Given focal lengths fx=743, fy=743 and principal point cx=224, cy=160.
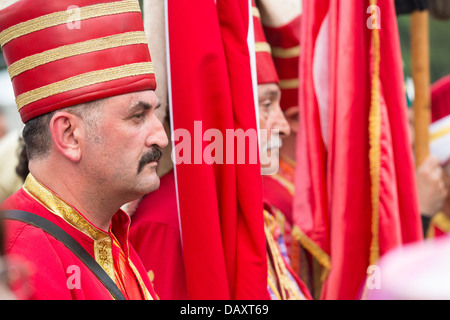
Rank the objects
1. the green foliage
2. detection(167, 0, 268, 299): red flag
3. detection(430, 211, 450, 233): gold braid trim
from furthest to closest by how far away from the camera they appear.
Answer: the green foliage < detection(430, 211, 450, 233): gold braid trim < detection(167, 0, 268, 299): red flag

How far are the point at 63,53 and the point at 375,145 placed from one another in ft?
4.23

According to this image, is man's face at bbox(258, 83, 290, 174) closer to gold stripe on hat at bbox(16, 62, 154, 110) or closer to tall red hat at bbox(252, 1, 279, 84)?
tall red hat at bbox(252, 1, 279, 84)

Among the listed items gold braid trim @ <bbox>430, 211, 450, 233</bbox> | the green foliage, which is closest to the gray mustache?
gold braid trim @ <bbox>430, 211, 450, 233</bbox>

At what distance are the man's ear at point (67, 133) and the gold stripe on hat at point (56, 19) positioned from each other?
21cm

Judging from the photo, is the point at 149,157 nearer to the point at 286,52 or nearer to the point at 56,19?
the point at 56,19

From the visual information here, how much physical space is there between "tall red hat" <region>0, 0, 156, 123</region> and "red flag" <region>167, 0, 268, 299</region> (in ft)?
1.09

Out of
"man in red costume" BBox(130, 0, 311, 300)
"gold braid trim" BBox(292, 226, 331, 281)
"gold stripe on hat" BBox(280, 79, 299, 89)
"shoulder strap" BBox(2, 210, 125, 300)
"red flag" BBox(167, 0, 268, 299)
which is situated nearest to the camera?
"shoulder strap" BBox(2, 210, 125, 300)

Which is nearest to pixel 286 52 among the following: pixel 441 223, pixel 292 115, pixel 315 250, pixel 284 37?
pixel 284 37

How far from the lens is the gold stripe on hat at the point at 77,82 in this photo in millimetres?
1719

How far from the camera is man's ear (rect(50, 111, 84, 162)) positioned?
1719mm

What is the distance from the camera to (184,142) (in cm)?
210

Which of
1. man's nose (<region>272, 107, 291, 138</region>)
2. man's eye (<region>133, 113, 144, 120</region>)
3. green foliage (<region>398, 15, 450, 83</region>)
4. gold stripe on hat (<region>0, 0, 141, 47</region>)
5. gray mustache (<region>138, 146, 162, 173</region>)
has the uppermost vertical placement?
green foliage (<region>398, 15, 450, 83</region>)
